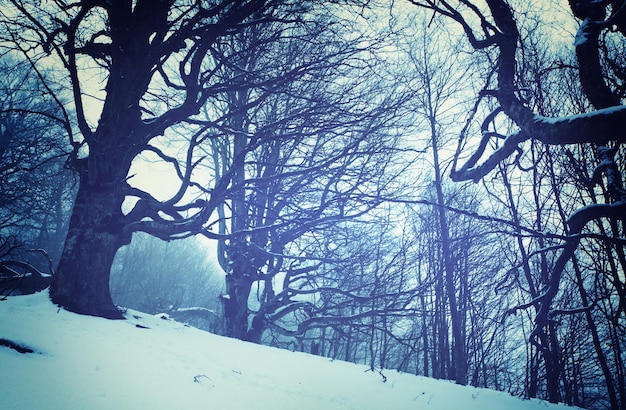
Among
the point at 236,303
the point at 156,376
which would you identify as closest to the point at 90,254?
the point at 156,376

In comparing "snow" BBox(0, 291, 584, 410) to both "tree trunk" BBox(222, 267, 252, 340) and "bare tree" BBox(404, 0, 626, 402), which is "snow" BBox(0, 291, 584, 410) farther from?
"tree trunk" BBox(222, 267, 252, 340)

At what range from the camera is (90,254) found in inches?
145

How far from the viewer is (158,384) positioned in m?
1.61

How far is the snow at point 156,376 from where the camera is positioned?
1.36 metres

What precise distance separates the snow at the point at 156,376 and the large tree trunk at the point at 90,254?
27 cm

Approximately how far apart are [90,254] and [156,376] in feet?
9.14

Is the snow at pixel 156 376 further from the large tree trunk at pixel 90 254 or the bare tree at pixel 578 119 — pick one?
the bare tree at pixel 578 119

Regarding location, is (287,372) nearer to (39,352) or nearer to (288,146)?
(39,352)

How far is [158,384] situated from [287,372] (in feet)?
3.97

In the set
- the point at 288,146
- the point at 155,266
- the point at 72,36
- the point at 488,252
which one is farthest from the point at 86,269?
the point at 155,266

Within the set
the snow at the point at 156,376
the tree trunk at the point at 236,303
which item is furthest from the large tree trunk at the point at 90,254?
the tree trunk at the point at 236,303

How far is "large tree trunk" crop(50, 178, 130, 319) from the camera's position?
345cm

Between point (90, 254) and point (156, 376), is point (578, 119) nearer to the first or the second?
point (156, 376)

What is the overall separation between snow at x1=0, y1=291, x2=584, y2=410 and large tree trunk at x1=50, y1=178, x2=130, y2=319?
0.27 m
